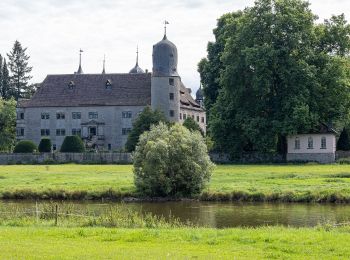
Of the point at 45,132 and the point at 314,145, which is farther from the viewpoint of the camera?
the point at 45,132

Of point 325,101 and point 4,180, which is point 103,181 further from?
point 325,101

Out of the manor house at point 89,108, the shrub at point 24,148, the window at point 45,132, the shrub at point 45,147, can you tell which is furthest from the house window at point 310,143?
the window at point 45,132

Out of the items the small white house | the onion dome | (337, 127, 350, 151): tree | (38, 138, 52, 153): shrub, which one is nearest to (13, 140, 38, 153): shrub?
(38, 138, 52, 153): shrub

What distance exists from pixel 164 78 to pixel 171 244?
7153 centimetres

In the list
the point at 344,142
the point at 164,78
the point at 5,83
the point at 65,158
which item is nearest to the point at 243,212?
the point at 344,142

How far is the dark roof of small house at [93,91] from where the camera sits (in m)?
94.5

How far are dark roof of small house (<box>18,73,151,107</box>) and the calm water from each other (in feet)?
185

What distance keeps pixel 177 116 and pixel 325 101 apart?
2777cm

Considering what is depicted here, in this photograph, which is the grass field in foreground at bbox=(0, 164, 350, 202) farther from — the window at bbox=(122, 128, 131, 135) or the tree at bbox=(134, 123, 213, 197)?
the window at bbox=(122, 128, 131, 135)

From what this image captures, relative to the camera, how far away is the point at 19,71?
4658 inches

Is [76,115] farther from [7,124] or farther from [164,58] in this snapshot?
[164,58]

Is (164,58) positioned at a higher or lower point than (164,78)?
higher

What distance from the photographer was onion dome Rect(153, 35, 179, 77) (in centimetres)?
8900

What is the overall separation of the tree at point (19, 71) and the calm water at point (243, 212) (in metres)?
82.6
